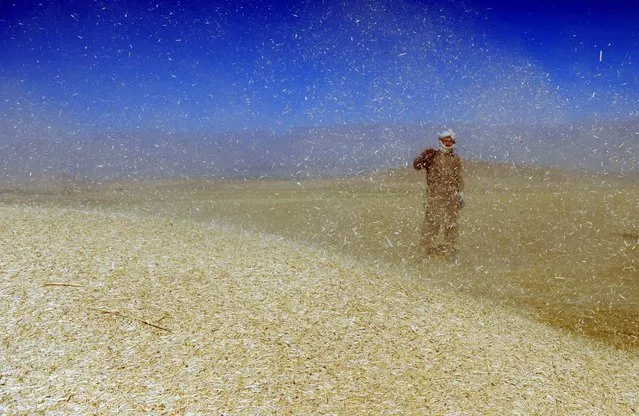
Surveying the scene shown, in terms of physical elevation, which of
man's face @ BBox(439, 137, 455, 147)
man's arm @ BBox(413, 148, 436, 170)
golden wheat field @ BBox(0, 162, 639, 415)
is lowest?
golden wheat field @ BBox(0, 162, 639, 415)

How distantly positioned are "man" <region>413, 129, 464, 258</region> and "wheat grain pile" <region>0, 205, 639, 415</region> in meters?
2.20

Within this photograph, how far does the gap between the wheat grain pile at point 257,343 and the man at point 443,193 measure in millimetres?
2202

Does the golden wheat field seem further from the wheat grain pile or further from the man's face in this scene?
the man's face

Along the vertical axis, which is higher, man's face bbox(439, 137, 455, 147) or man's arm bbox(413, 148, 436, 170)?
man's face bbox(439, 137, 455, 147)

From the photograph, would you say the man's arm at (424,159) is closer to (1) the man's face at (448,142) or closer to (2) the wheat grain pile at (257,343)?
(1) the man's face at (448,142)

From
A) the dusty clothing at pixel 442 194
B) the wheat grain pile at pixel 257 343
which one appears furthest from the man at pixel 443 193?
the wheat grain pile at pixel 257 343

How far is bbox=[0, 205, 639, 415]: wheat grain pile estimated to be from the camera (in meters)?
3.13

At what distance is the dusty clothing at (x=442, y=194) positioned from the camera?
23.4 feet

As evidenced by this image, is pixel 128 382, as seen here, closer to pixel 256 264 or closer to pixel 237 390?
pixel 237 390

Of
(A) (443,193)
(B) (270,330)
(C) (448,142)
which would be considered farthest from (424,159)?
(B) (270,330)

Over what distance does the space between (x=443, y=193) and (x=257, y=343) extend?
165 inches

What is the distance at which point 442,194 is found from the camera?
7211mm

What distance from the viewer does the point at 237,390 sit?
10.3 ft

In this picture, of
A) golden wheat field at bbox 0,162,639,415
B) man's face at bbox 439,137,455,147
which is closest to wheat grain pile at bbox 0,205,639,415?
golden wheat field at bbox 0,162,639,415
